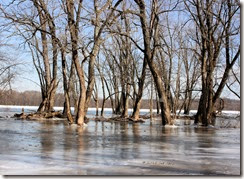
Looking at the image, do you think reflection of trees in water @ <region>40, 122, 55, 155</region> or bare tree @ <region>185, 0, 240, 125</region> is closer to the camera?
reflection of trees in water @ <region>40, 122, 55, 155</region>

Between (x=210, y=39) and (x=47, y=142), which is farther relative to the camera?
(x=210, y=39)

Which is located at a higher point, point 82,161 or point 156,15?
point 156,15

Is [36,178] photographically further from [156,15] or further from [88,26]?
[156,15]

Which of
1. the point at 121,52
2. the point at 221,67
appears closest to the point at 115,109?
the point at 121,52

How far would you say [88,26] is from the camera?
1364 cm

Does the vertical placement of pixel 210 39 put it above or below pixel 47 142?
above

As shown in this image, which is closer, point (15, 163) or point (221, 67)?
point (15, 163)

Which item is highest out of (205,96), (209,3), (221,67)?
(209,3)

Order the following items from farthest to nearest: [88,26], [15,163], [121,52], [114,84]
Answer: [114,84], [121,52], [88,26], [15,163]

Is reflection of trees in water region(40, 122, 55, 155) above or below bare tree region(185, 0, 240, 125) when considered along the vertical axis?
below

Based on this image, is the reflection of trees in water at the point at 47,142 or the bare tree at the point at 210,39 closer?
the reflection of trees in water at the point at 47,142

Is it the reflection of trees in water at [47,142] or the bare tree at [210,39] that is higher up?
the bare tree at [210,39]

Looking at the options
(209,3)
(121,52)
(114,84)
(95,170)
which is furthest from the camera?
(114,84)

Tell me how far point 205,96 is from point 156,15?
13.0ft
